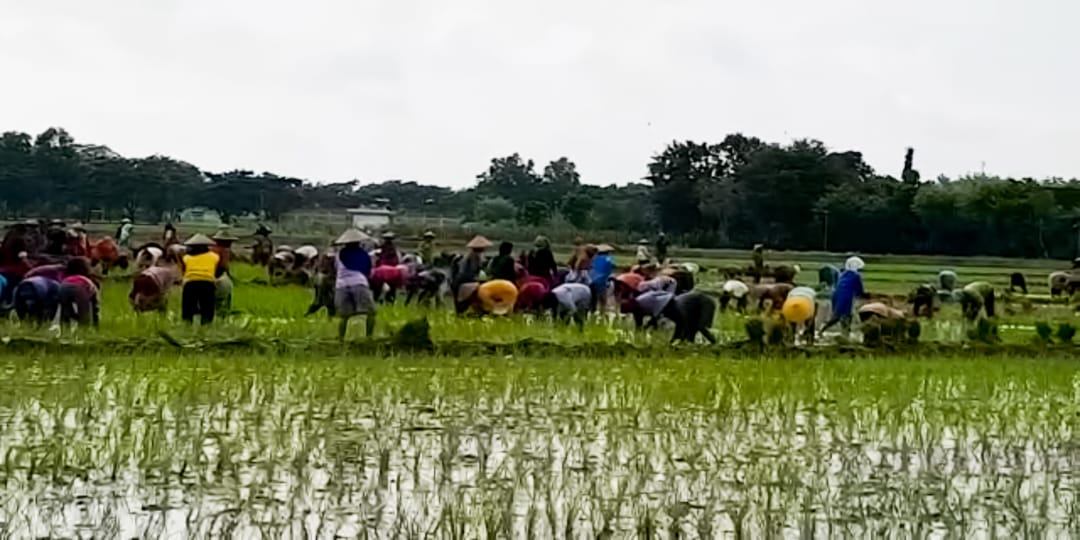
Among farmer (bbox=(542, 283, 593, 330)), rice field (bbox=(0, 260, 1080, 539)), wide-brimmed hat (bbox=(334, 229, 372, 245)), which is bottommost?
rice field (bbox=(0, 260, 1080, 539))

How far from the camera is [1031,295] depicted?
23.1 meters

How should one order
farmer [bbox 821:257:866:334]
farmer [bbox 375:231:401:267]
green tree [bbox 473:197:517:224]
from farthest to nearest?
1. green tree [bbox 473:197:517:224]
2. farmer [bbox 375:231:401:267]
3. farmer [bbox 821:257:866:334]

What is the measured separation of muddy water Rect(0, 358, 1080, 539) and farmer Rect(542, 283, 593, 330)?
5.01 meters

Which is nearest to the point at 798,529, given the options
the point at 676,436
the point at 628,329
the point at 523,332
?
the point at 676,436

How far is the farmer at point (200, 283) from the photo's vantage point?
1157 centimetres

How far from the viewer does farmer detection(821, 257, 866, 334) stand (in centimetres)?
1332

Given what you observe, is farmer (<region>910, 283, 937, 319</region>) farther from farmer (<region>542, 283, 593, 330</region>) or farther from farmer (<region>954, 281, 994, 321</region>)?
farmer (<region>542, 283, 593, 330</region>)

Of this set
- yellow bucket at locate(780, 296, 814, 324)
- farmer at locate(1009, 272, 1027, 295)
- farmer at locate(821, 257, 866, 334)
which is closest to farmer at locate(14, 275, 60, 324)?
yellow bucket at locate(780, 296, 814, 324)

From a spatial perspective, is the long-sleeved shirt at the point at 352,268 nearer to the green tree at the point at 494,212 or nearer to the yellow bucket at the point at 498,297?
the yellow bucket at the point at 498,297

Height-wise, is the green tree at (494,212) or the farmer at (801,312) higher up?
the green tree at (494,212)

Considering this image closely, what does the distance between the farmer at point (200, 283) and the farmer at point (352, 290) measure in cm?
112

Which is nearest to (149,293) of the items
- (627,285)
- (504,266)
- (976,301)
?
(504,266)

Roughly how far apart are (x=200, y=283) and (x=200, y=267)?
0.15 meters

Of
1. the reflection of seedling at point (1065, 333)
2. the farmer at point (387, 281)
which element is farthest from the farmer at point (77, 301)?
the reflection of seedling at point (1065, 333)
